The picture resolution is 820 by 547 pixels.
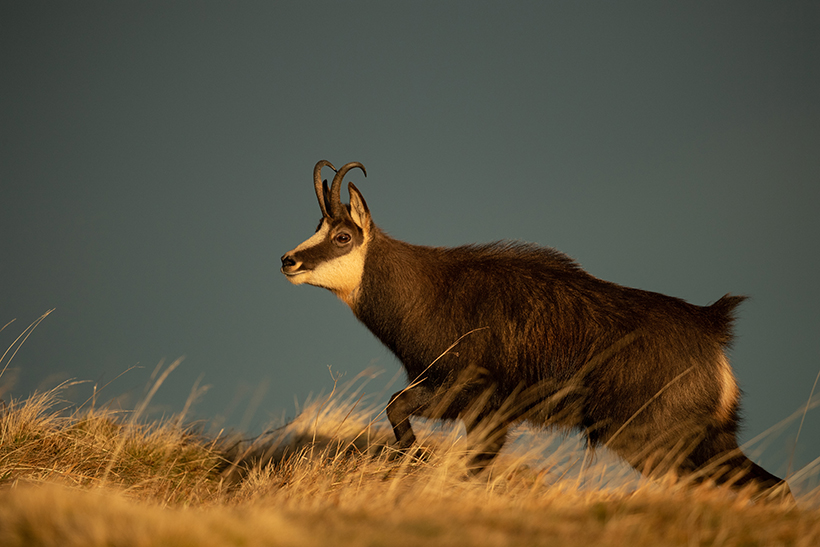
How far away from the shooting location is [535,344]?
5.10 meters

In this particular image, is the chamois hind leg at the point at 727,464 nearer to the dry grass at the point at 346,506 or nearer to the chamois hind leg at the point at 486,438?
the dry grass at the point at 346,506

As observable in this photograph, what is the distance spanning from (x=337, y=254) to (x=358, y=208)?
18.2 inches

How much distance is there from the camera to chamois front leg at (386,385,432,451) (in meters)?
5.24

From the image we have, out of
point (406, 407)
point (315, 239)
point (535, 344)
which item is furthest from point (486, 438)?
point (315, 239)

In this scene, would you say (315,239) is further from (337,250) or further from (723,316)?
(723,316)

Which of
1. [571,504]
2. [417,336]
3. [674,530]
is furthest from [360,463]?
[674,530]

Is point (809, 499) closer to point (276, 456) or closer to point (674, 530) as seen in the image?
point (674, 530)

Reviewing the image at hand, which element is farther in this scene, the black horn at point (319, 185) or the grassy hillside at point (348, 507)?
the black horn at point (319, 185)

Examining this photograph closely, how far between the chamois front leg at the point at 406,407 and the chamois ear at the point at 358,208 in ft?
5.08

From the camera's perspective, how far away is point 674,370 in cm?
482

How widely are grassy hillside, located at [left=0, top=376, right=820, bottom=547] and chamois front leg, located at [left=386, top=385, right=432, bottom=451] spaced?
0.69 feet

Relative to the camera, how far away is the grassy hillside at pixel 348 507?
87.6 inches

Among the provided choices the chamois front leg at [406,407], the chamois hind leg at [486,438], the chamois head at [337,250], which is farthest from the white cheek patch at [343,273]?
the chamois hind leg at [486,438]

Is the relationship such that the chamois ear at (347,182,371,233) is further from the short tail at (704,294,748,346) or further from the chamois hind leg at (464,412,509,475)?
the short tail at (704,294,748,346)
